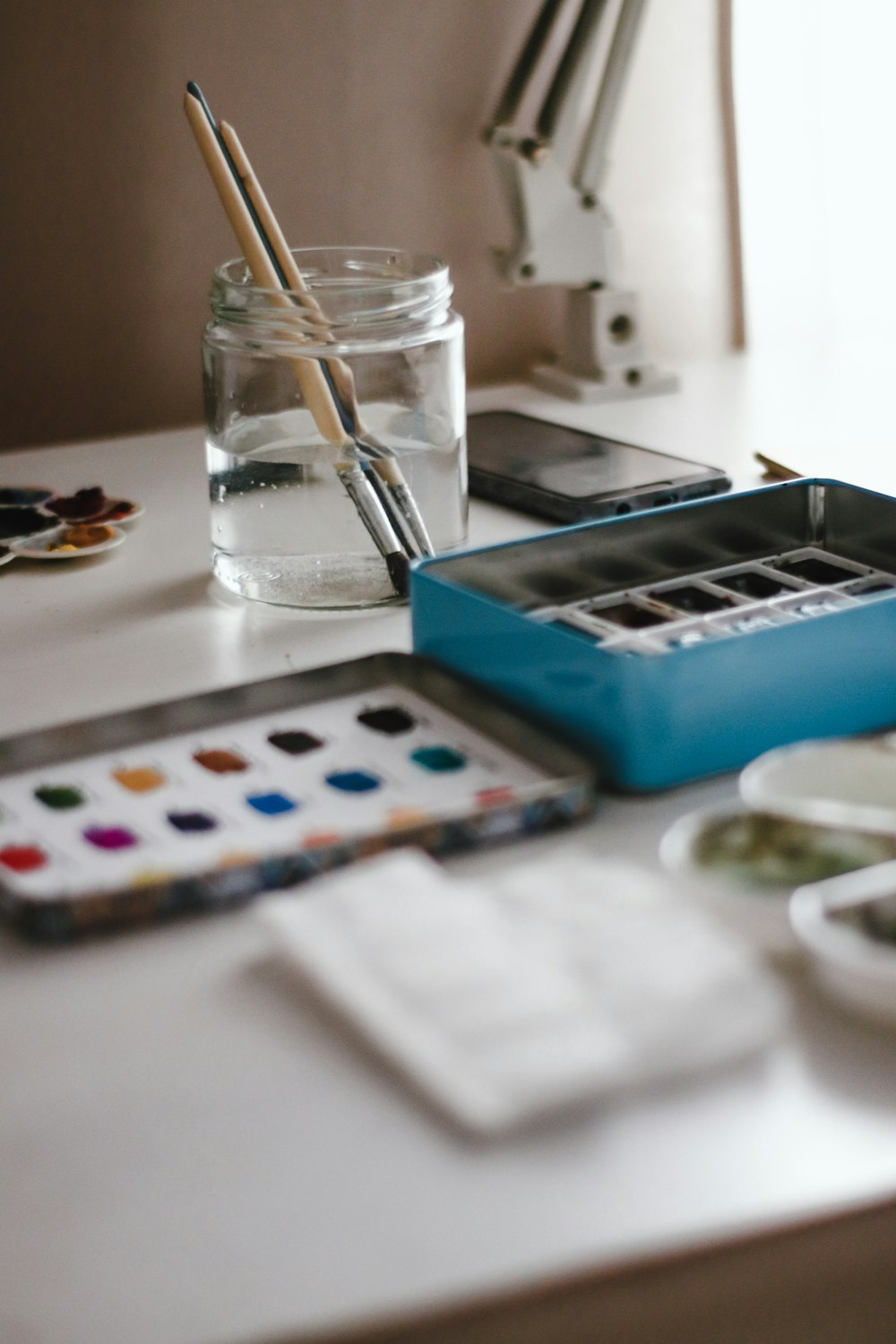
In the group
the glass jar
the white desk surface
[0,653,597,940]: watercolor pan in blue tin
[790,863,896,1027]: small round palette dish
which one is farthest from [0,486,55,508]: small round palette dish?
[790,863,896,1027]: small round palette dish

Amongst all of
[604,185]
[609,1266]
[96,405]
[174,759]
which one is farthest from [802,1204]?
[604,185]

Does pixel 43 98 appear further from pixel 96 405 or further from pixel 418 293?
pixel 418 293

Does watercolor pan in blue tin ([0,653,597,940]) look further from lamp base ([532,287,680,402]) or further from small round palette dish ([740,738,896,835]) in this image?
lamp base ([532,287,680,402])

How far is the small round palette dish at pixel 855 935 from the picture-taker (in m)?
0.55

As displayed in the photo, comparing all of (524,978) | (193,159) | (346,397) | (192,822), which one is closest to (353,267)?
(346,397)

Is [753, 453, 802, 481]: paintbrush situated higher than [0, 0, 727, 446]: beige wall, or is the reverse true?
[0, 0, 727, 446]: beige wall

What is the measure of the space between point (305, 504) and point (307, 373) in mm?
73

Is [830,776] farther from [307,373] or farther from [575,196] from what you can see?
[575,196]

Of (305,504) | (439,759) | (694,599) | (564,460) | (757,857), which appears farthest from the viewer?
(564,460)

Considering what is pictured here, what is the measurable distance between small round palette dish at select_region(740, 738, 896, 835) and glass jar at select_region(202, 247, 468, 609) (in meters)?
0.30

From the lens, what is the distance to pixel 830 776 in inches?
26.5

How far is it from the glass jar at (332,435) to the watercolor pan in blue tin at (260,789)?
15 cm

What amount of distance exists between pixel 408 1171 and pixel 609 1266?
0.07 m

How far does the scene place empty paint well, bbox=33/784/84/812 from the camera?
69cm
